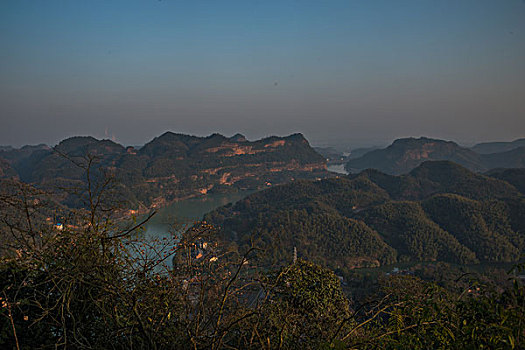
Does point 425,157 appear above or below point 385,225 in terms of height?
below

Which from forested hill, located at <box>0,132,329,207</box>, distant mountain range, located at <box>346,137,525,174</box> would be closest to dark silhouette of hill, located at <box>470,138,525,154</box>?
distant mountain range, located at <box>346,137,525,174</box>

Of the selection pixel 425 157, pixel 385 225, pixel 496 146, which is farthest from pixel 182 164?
pixel 496 146

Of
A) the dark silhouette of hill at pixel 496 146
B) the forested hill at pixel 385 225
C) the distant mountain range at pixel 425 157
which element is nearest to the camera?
the forested hill at pixel 385 225

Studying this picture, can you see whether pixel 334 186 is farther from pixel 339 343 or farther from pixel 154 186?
pixel 339 343

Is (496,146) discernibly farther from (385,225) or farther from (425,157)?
(385,225)

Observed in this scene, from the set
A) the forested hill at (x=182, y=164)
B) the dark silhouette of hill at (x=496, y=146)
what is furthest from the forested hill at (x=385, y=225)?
the dark silhouette of hill at (x=496, y=146)

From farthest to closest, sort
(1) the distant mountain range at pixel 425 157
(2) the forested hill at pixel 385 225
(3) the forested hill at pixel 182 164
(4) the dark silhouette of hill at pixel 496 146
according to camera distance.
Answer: (4) the dark silhouette of hill at pixel 496 146 → (1) the distant mountain range at pixel 425 157 → (3) the forested hill at pixel 182 164 → (2) the forested hill at pixel 385 225

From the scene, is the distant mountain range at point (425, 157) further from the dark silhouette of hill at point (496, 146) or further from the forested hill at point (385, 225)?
the forested hill at point (385, 225)
